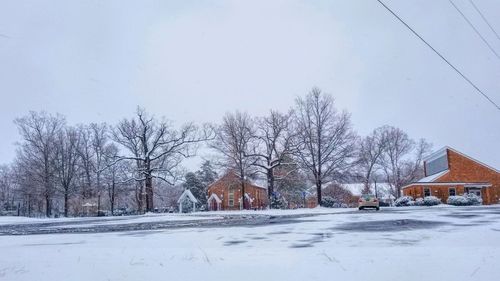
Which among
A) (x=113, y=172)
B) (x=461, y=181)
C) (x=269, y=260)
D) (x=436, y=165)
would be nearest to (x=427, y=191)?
(x=461, y=181)

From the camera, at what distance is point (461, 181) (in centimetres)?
6128

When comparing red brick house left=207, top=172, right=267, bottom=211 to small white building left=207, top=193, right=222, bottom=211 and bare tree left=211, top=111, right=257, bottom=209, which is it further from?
bare tree left=211, top=111, right=257, bottom=209

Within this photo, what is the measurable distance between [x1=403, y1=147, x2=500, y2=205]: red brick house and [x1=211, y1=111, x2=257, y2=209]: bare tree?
23904mm

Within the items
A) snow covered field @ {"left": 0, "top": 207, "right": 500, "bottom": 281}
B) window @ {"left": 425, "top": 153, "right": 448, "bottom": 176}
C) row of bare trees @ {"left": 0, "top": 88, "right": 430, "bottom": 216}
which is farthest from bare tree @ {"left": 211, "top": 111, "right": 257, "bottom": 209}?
snow covered field @ {"left": 0, "top": 207, "right": 500, "bottom": 281}

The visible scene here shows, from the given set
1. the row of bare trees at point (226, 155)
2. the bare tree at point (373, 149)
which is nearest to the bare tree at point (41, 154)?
the row of bare trees at point (226, 155)

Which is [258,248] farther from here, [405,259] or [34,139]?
[34,139]

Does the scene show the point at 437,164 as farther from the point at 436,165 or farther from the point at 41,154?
the point at 41,154

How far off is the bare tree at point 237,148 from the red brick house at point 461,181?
78.4 ft

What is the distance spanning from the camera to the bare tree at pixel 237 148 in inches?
2283

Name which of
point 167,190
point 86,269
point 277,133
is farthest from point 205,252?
point 167,190

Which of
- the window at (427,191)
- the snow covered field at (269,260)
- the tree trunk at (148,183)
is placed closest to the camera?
the snow covered field at (269,260)

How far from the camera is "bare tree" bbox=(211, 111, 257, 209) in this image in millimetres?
57997

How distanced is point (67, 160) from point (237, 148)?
28.7 meters

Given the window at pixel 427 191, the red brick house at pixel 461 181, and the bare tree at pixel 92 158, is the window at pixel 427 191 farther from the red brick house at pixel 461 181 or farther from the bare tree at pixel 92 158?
the bare tree at pixel 92 158
